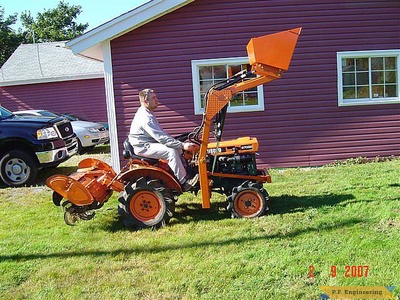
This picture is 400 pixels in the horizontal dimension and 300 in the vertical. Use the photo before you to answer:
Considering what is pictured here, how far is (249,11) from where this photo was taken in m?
8.83

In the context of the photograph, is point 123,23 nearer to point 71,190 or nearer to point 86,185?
point 86,185

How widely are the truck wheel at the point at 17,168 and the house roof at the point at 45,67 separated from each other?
31.1ft

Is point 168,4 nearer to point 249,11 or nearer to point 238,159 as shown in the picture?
point 249,11

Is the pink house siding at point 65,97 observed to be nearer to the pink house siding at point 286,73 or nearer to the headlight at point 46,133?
the headlight at point 46,133

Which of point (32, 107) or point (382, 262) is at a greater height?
point (32, 107)

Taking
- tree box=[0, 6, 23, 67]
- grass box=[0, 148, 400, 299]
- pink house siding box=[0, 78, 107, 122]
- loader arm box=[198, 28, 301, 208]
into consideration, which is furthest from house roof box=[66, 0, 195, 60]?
tree box=[0, 6, 23, 67]

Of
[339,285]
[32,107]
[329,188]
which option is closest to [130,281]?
[339,285]

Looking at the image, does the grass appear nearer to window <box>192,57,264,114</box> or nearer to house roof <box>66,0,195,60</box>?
window <box>192,57,264,114</box>

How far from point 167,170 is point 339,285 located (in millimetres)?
2596

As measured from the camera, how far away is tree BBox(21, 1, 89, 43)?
46.3 meters

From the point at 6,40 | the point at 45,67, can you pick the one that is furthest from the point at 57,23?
the point at 45,67

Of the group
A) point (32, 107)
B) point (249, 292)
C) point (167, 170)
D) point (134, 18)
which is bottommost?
point (249, 292)

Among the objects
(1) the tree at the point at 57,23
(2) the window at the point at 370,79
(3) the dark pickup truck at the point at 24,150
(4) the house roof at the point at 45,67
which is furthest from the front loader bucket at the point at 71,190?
(1) the tree at the point at 57,23

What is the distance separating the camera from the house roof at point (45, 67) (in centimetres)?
1850
